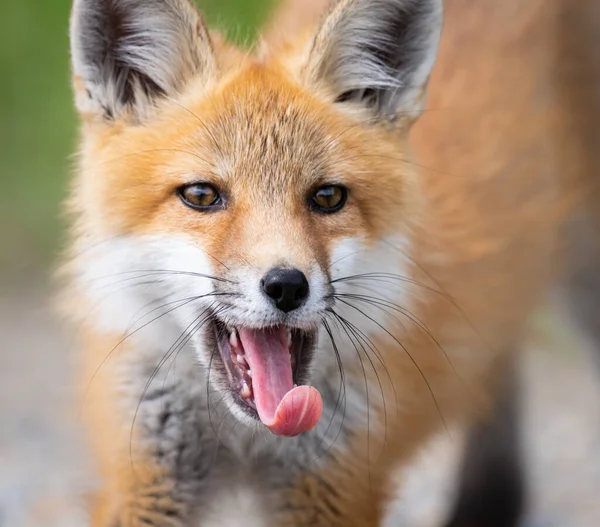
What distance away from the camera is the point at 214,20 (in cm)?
199

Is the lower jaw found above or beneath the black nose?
beneath

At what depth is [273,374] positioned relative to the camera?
4.53 ft

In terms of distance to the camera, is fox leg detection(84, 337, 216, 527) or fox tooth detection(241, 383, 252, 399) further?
fox leg detection(84, 337, 216, 527)

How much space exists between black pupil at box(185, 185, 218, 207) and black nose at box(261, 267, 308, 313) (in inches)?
8.2

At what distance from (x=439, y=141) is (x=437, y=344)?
0.49 metres

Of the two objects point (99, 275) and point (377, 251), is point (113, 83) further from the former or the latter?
point (377, 251)

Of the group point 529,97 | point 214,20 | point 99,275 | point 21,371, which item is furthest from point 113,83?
point 21,371

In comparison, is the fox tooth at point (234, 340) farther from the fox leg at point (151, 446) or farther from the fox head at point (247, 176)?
the fox leg at point (151, 446)

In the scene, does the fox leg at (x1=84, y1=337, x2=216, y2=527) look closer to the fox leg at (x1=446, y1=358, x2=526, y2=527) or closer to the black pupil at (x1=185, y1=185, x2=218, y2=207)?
the black pupil at (x1=185, y1=185, x2=218, y2=207)

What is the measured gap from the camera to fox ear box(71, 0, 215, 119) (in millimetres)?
1499

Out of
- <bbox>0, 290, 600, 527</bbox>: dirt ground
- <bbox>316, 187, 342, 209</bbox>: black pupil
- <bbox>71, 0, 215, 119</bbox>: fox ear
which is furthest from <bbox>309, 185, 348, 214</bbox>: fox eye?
<bbox>0, 290, 600, 527</bbox>: dirt ground

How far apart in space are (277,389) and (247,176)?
37 cm

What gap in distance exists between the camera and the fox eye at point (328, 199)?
149cm

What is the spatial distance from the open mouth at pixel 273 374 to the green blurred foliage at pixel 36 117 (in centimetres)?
58
